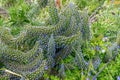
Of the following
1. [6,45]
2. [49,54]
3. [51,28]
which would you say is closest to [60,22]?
[51,28]

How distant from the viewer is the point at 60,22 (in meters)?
2.59

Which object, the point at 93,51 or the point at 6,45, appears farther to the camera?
the point at 93,51

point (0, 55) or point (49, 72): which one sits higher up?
point (0, 55)

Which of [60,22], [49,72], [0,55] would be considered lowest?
[49,72]

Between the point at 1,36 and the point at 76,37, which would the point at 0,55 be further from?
the point at 76,37

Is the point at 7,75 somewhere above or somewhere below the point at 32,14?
below

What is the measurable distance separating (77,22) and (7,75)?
73 cm

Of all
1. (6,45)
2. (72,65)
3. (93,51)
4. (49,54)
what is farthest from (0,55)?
(93,51)

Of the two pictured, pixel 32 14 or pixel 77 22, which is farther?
pixel 32 14

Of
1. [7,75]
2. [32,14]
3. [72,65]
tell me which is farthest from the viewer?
[32,14]

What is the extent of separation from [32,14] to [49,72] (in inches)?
31.2

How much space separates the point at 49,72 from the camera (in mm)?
2572

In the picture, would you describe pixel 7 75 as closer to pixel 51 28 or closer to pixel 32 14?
pixel 51 28

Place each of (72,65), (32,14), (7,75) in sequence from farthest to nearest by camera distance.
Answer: (32,14) < (72,65) < (7,75)
